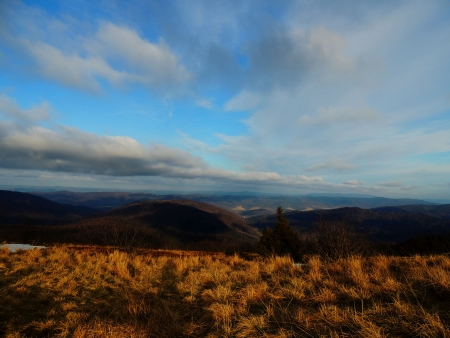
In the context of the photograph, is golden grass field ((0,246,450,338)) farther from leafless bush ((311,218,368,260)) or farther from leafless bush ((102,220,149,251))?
leafless bush ((102,220,149,251))

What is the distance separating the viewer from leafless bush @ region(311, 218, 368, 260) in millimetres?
10407

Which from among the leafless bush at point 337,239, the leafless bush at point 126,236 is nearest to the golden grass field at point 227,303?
the leafless bush at point 337,239

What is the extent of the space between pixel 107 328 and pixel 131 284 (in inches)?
124

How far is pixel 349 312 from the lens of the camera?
146 inches

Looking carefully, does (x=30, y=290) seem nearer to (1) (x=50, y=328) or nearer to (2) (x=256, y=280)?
(1) (x=50, y=328)

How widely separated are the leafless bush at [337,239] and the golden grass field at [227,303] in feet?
10.4

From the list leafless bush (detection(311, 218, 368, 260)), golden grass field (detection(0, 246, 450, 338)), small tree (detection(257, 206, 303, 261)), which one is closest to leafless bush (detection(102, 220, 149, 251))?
golden grass field (detection(0, 246, 450, 338))

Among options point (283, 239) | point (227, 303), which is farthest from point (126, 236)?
point (283, 239)

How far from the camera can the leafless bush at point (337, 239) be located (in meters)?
10.4

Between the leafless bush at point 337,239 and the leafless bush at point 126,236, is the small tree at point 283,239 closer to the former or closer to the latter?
the leafless bush at point 337,239

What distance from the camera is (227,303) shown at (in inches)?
181

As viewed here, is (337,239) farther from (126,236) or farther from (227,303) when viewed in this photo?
(126,236)

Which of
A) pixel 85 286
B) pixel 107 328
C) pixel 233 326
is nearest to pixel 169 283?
pixel 85 286

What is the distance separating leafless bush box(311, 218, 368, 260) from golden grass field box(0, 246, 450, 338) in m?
3.17
